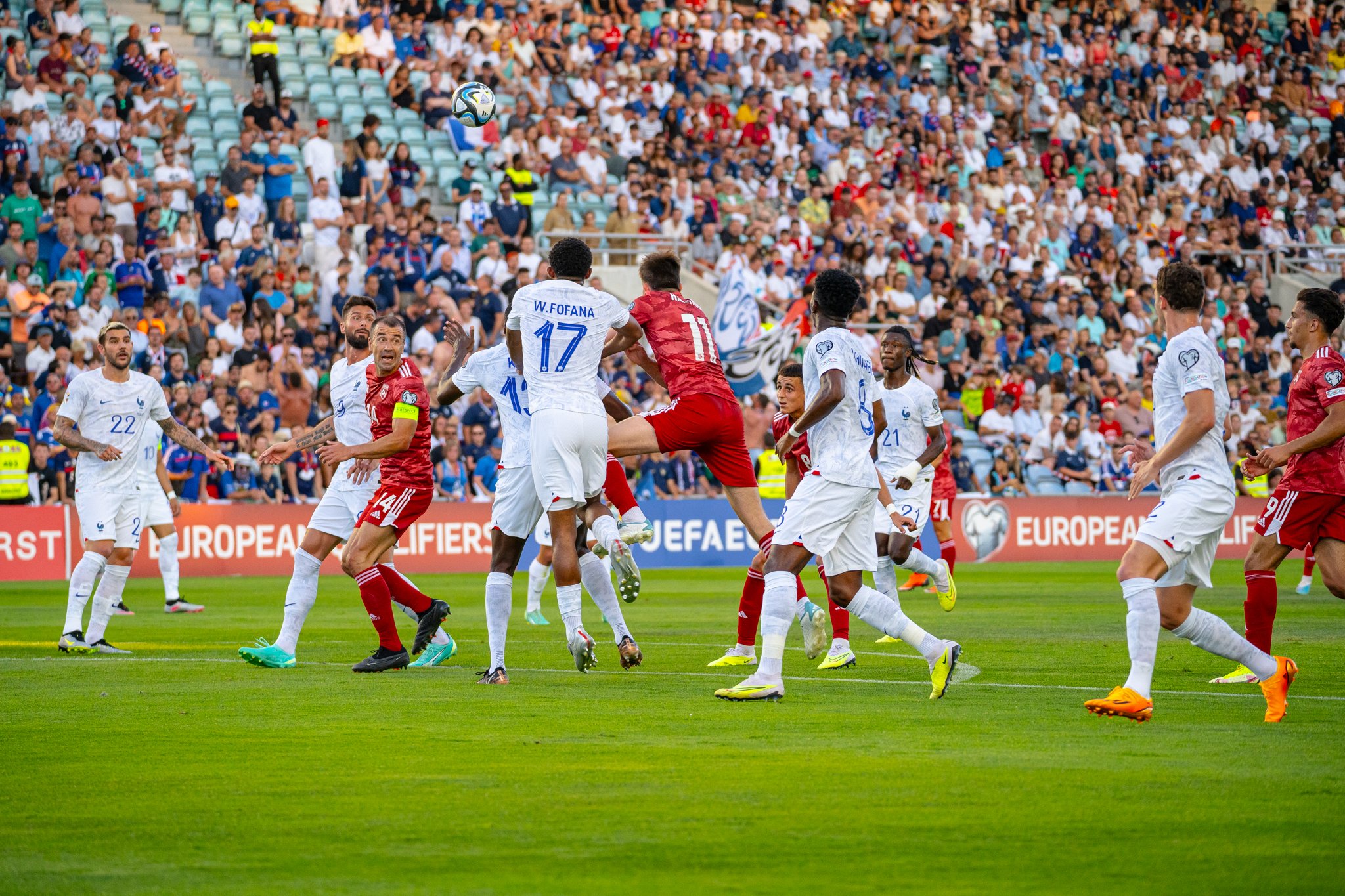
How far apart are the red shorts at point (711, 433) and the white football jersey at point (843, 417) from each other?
4.48 ft

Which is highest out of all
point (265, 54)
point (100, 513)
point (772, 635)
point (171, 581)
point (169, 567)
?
point (265, 54)

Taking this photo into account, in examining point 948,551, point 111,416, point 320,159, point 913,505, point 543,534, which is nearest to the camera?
point 111,416

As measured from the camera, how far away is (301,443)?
12.0 metres

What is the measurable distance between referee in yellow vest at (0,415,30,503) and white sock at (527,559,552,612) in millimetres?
9574

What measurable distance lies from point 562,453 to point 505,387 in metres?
1.82

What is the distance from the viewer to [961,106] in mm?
35625

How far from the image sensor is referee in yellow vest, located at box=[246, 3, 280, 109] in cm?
2798

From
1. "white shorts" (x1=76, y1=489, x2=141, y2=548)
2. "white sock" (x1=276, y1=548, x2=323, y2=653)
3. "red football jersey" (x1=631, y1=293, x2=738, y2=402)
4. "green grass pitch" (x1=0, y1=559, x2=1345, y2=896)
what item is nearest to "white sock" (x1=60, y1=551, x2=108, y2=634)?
"white shorts" (x1=76, y1=489, x2=141, y2=548)

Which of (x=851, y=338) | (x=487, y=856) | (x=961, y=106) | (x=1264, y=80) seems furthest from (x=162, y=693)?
(x=1264, y=80)

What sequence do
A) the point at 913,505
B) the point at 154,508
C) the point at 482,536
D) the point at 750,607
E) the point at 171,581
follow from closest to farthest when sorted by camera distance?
the point at 750,607 → the point at 913,505 → the point at 171,581 → the point at 154,508 → the point at 482,536

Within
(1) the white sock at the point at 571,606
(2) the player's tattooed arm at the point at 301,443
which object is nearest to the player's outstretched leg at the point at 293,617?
(2) the player's tattooed arm at the point at 301,443

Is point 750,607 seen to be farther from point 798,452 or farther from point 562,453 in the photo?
point 562,453

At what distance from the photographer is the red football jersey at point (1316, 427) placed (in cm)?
998

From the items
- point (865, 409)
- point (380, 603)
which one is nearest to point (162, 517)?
point (380, 603)
